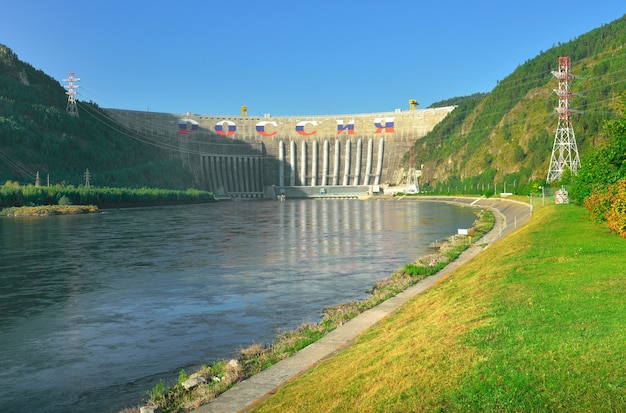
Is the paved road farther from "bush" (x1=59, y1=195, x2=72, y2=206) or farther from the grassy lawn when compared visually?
"bush" (x1=59, y1=195, x2=72, y2=206)

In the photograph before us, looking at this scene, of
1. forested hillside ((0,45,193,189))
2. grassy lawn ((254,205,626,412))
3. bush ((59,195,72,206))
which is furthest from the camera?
forested hillside ((0,45,193,189))

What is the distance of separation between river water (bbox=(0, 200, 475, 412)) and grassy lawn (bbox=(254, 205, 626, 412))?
6325 millimetres

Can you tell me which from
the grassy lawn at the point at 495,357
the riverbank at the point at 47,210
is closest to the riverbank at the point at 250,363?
the grassy lawn at the point at 495,357

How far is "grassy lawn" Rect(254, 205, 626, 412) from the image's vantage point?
9570 millimetres

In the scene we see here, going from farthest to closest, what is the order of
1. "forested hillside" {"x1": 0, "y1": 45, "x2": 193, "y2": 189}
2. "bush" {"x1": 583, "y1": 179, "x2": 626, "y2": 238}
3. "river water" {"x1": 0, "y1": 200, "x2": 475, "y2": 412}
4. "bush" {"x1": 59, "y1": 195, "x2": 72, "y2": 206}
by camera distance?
"forested hillside" {"x1": 0, "y1": 45, "x2": 193, "y2": 189}
"bush" {"x1": 59, "y1": 195, "x2": 72, "y2": 206}
"bush" {"x1": 583, "y1": 179, "x2": 626, "y2": 238}
"river water" {"x1": 0, "y1": 200, "x2": 475, "y2": 412}

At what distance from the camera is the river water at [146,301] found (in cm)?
1803

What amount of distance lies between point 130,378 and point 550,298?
11.5 meters

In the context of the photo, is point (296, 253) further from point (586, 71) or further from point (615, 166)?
point (586, 71)

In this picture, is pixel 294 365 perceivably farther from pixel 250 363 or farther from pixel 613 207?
pixel 613 207

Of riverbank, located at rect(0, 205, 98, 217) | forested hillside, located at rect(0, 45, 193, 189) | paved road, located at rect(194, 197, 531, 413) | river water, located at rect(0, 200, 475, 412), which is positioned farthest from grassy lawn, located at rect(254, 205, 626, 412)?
forested hillside, located at rect(0, 45, 193, 189)

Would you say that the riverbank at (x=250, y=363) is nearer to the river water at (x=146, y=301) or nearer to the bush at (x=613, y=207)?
the river water at (x=146, y=301)

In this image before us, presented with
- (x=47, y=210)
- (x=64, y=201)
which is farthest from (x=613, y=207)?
(x=64, y=201)

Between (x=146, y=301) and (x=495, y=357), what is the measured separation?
2195cm

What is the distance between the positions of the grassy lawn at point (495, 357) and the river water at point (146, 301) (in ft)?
20.8
